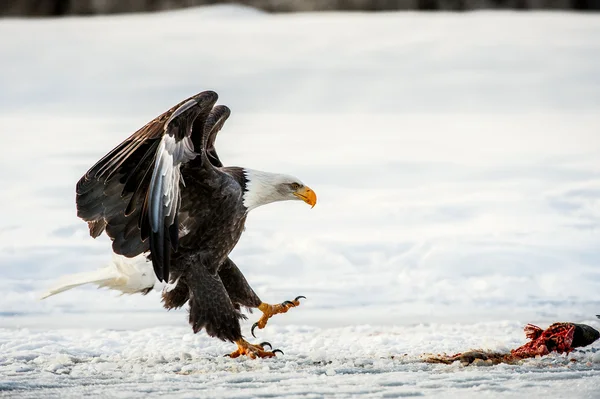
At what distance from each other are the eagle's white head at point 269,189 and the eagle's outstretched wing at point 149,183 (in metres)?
0.30

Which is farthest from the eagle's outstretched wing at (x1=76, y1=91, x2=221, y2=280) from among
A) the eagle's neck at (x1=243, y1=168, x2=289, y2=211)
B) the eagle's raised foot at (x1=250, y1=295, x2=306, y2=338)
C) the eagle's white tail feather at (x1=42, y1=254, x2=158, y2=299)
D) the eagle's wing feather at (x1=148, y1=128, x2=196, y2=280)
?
the eagle's raised foot at (x1=250, y1=295, x2=306, y2=338)

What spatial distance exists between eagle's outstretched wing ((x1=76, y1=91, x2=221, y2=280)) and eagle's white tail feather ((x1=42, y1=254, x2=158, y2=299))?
18 centimetres

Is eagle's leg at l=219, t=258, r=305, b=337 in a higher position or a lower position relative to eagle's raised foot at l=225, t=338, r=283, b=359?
higher

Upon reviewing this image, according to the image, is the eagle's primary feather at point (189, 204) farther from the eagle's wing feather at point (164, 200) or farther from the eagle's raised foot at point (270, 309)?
the eagle's raised foot at point (270, 309)

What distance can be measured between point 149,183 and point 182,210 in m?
0.30

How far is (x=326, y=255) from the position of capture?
6.07m

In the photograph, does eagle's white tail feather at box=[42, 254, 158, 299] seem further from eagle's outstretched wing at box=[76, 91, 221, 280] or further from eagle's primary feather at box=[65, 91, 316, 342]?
eagle's outstretched wing at box=[76, 91, 221, 280]

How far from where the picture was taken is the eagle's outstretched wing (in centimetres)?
396

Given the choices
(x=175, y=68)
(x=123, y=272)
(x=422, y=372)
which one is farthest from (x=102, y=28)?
(x=422, y=372)

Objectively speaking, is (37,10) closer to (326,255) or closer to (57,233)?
(57,233)

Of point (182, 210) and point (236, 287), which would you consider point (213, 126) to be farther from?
point (236, 287)

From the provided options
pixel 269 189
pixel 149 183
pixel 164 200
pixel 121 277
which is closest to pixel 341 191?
pixel 269 189

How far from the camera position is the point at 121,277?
15.1ft

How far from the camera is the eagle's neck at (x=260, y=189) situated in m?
4.47
